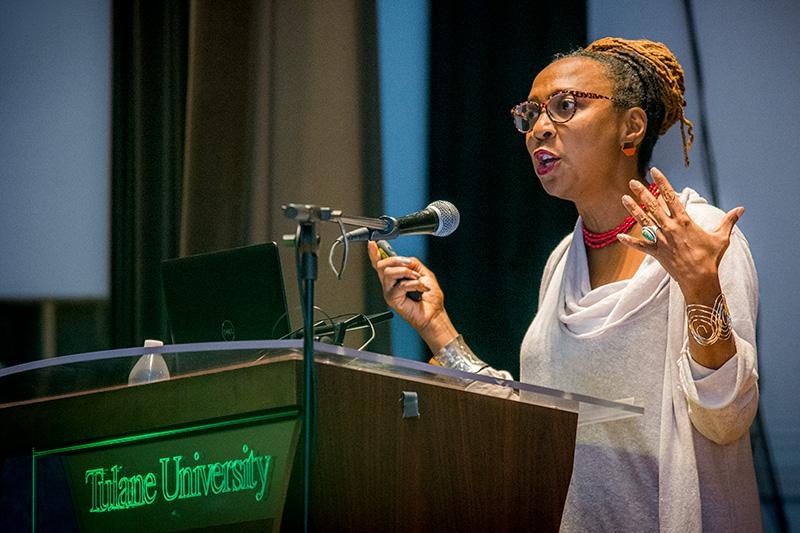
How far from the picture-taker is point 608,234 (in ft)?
7.24

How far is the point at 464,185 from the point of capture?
308 cm

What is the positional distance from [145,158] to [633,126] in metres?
1.89

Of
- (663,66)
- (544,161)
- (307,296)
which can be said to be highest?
(663,66)

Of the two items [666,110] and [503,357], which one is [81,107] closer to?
[503,357]

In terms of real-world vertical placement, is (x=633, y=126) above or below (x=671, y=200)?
above

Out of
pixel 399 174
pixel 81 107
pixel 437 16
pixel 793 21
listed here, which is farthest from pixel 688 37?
pixel 81 107

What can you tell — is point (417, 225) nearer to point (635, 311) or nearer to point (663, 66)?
point (635, 311)

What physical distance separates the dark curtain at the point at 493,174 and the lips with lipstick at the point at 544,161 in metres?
0.83

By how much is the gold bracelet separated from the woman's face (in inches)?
22.9

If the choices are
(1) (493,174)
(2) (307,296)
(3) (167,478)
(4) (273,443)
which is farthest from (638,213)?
(1) (493,174)

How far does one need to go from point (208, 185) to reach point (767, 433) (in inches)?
78.8

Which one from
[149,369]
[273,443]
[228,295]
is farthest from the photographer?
[228,295]

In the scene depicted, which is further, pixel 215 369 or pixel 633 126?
pixel 633 126

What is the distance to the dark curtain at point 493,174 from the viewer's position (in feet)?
9.82
